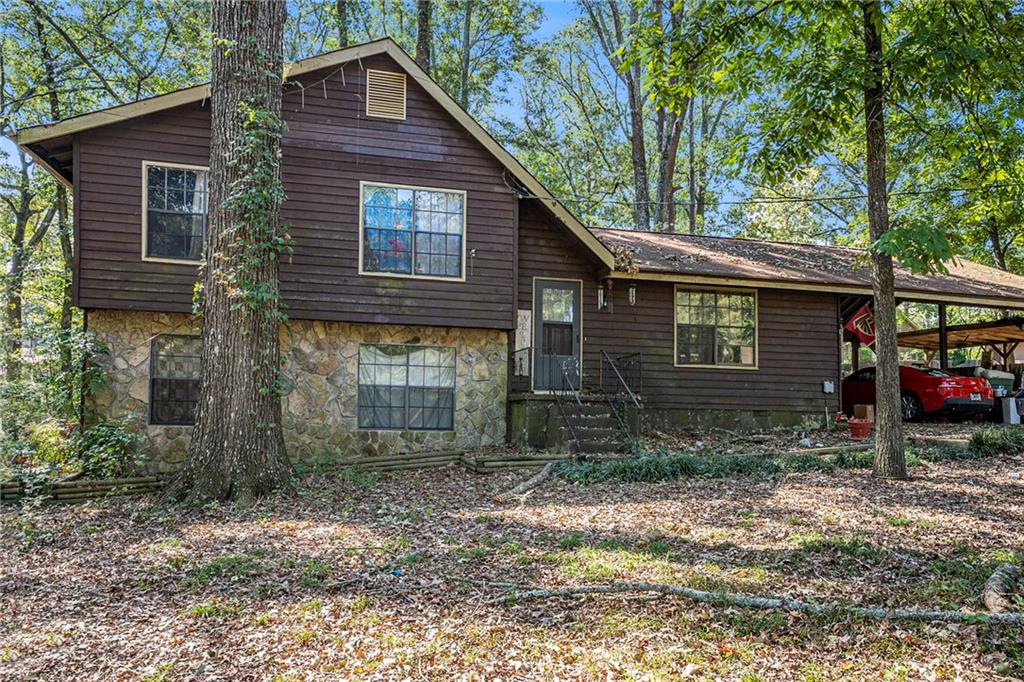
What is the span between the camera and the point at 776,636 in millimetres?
3928

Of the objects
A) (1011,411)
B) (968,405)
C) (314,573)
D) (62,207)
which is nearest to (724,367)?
(968,405)

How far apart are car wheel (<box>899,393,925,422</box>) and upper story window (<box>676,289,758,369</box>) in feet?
11.8

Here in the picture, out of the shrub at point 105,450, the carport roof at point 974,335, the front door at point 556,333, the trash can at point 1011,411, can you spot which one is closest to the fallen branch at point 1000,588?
the front door at point 556,333

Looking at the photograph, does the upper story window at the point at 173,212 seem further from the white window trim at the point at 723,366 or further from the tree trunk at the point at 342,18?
the tree trunk at the point at 342,18

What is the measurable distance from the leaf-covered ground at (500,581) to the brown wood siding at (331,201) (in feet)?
12.3

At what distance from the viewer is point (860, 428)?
12211 millimetres

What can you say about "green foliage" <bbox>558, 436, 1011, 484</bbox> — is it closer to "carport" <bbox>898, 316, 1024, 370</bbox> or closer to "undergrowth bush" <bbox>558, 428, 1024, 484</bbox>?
"undergrowth bush" <bbox>558, 428, 1024, 484</bbox>

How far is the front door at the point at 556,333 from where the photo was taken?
12828 mm

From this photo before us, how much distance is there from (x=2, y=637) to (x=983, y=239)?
25.9 m

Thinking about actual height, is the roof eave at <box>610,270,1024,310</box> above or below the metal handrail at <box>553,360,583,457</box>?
above

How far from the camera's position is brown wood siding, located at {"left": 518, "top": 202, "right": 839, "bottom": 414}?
13070 millimetres

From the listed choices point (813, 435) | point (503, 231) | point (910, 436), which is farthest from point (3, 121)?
point (910, 436)

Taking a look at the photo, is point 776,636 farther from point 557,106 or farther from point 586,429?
point 557,106

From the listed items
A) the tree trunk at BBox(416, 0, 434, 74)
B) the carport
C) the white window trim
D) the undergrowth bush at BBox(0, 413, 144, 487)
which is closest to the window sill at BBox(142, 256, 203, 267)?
the undergrowth bush at BBox(0, 413, 144, 487)
